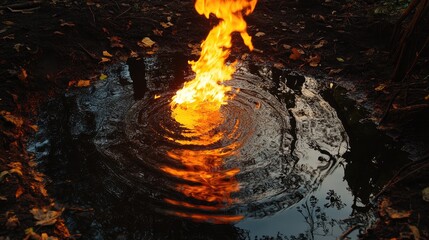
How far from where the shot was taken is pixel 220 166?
4.68 meters

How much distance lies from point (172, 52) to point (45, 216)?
5.03m

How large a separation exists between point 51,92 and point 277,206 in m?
4.42

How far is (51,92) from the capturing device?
628 cm

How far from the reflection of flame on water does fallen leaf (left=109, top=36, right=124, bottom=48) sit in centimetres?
171

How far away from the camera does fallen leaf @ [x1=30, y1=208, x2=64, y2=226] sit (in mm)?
3630

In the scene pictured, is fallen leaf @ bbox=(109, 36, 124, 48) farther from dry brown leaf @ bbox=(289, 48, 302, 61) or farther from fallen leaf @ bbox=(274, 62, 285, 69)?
dry brown leaf @ bbox=(289, 48, 302, 61)

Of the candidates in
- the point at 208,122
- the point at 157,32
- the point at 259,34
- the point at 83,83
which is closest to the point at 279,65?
the point at 259,34

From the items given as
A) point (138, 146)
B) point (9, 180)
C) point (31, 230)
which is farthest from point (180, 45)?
point (31, 230)

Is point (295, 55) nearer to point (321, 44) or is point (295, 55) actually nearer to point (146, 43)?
point (321, 44)

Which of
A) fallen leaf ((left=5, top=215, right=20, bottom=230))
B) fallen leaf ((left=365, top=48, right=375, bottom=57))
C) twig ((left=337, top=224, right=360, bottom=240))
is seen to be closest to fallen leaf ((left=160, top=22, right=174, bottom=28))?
fallen leaf ((left=365, top=48, right=375, bottom=57))

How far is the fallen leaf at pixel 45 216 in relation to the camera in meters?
3.63

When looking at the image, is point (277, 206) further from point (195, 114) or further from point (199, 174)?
point (195, 114)

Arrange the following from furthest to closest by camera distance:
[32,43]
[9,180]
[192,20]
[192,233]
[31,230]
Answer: [192,20] → [32,43] → [9,180] → [192,233] → [31,230]

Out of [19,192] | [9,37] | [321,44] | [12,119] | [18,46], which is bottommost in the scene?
[19,192]
